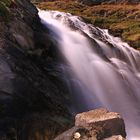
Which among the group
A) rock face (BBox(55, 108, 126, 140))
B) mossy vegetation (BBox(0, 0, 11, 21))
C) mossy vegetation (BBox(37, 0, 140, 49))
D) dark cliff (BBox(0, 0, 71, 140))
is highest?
mossy vegetation (BBox(37, 0, 140, 49))

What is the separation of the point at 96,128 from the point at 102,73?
26944 millimetres

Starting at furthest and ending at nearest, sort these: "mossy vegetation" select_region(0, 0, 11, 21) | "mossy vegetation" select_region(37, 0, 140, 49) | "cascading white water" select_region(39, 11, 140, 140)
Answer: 1. "mossy vegetation" select_region(37, 0, 140, 49)
2. "cascading white water" select_region(39, 11, 140, 140)
3. "mossy vegetation" select_region(0, 0, 11, 21)

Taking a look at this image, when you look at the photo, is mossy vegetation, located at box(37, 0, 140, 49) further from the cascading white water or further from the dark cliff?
the dark cliff

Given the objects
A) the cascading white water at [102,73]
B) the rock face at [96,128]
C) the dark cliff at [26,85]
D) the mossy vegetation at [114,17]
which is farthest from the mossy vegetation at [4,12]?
the mossy vegetation at [114,17]

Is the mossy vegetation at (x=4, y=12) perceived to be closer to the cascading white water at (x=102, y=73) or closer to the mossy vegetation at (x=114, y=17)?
the cascading white water at (x=102, y=73)

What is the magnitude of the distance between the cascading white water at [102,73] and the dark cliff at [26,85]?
10.0ft

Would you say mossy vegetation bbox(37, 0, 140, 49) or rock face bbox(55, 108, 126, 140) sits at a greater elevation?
mossy vegetation bbox(37, 0, 140, 49)

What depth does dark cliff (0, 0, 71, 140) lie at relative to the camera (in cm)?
2381

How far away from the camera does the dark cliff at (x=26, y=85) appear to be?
2381cm

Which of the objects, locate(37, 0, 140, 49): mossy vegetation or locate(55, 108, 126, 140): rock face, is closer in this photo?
locate(55, 108, 126, 140): rock face

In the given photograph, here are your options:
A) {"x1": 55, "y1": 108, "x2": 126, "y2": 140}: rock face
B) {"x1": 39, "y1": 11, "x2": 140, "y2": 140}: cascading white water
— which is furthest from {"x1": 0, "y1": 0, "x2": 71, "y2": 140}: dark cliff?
{"x1": 55, "y1": 108, "x2": 126, "y2": 140}: rock face

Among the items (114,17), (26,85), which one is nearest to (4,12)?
(26,85)

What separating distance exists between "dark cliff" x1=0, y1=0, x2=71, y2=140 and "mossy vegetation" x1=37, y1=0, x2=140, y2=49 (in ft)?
120

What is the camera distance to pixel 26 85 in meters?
27.2
